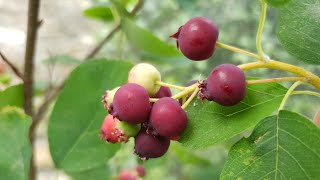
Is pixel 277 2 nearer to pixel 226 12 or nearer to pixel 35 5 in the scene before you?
pixel 35 5

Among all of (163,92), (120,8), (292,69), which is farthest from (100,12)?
(292,69)

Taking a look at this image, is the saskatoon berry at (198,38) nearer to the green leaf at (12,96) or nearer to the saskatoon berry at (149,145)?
the saskatoon berry at (149,145)

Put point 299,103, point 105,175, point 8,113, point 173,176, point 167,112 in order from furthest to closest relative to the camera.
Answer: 1. point 173,176
2. point 299,103
3. point 105,175
4. point 8,113
5. point 167,112

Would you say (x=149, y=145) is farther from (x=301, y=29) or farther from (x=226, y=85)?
(x=301, y=29)

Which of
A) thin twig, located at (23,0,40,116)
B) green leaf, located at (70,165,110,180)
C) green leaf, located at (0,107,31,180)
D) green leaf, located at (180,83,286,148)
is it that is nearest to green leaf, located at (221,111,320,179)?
green leaf, located at (180,83,286,148)

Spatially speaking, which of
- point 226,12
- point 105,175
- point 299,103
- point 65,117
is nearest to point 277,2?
point 65,117

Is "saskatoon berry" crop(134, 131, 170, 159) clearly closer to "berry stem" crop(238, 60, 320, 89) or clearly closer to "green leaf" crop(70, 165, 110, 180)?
"berry stem" crop(238, 60, 320, 89)
